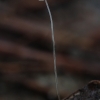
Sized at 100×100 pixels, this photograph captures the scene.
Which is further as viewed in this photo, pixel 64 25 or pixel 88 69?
pixel 64 25

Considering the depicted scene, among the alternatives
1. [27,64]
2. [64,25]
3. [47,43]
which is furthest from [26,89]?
[64,25]

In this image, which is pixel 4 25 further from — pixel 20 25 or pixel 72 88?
pixel 72 88

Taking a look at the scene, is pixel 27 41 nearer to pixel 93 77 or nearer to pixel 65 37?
pixel 65 37

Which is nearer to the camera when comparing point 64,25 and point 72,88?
point 72,88

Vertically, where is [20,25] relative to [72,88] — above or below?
above

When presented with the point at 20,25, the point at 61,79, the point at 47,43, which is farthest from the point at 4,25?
the point at 61,79

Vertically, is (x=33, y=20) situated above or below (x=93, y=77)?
above
